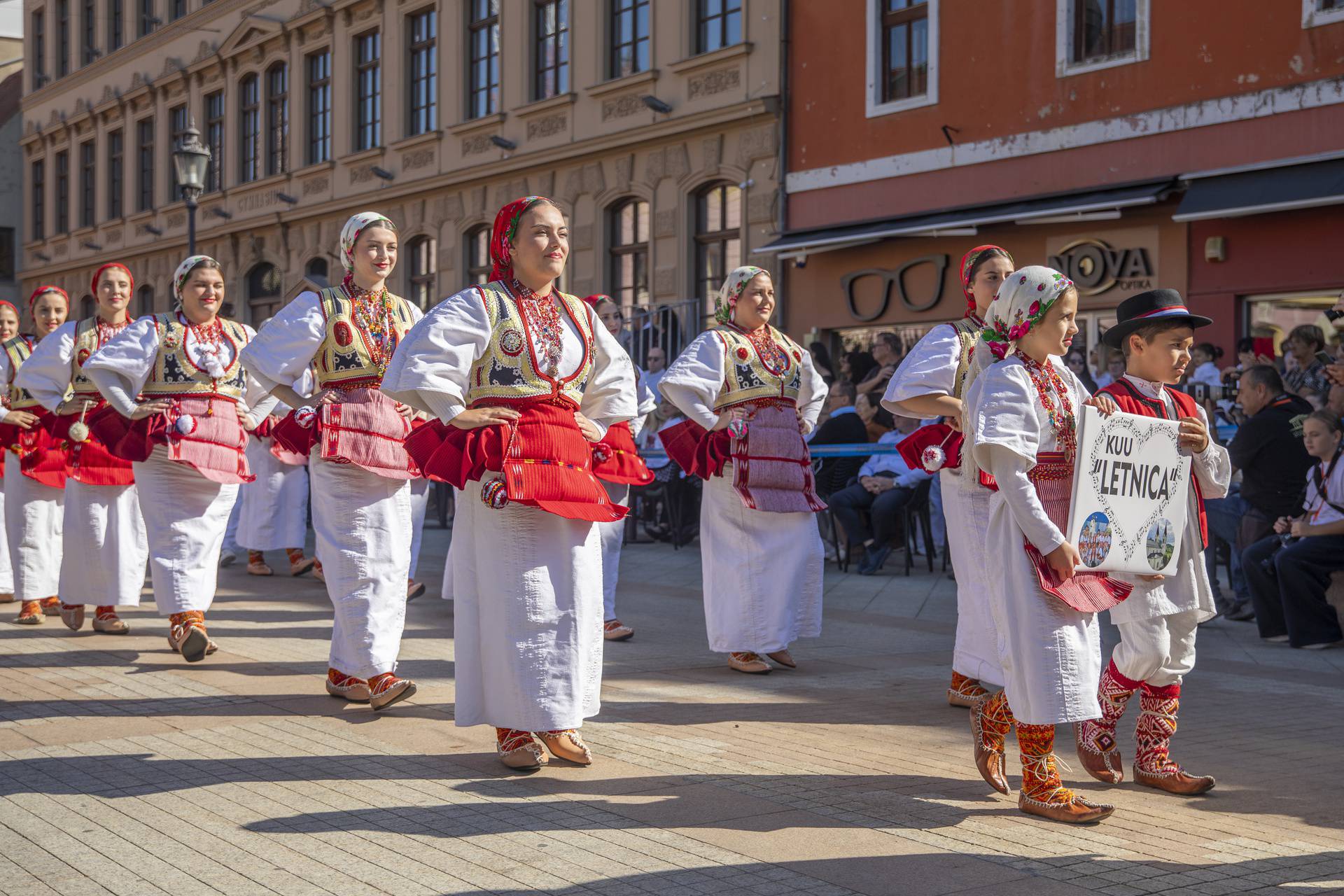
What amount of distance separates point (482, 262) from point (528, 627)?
70.6 feet

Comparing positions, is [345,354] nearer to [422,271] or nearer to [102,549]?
[102,549]

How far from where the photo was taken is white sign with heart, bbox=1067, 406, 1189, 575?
5.02 meters

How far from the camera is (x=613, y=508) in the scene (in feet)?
19.8

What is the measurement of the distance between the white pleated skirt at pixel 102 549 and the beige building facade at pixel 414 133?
1288 centimetres

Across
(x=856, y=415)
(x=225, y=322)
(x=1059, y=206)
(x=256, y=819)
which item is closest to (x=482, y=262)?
(x=1059, y=206)

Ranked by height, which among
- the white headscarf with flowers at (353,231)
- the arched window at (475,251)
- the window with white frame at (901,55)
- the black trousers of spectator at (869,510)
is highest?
the window with white frame at (901,55)

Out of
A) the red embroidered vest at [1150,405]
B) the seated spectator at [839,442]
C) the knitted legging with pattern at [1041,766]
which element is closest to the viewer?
the knitted legging with pattern at [1041,766]

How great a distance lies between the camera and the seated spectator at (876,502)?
13.0 m

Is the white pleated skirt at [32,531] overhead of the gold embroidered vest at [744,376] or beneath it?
beneath

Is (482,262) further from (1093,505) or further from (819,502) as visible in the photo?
(1093,505)

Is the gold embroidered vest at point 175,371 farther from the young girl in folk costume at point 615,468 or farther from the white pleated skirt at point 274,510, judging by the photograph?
the white pleated skirt at point 274,510

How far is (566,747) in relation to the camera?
5.88 meters

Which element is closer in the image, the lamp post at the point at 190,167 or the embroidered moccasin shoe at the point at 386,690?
the embroidered moccasin shoe at the point at 386,690

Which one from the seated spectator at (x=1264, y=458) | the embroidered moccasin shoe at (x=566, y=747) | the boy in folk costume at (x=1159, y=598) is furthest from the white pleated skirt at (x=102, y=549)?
the seated spectator at (x=1264, y=458)
